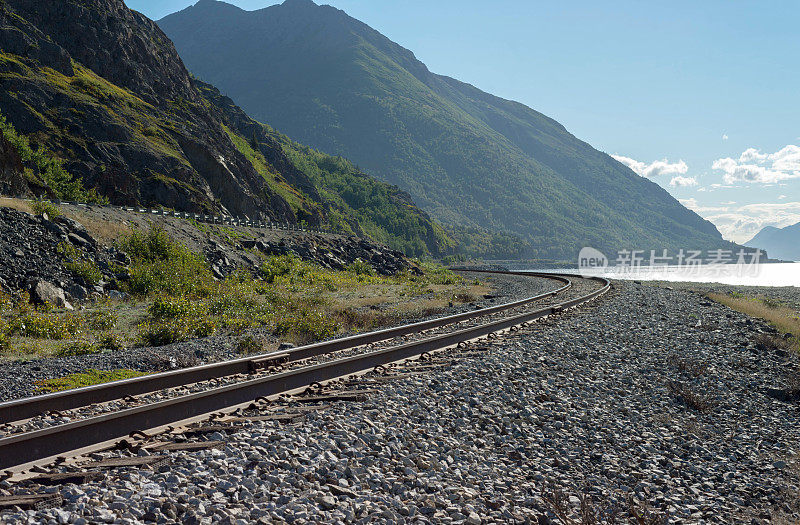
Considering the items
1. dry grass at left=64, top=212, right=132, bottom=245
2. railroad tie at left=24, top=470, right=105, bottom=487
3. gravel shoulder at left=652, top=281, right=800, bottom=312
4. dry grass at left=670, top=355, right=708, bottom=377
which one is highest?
dry grass at left=64, top=212, right=132, bottom=245

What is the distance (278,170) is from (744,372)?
119m

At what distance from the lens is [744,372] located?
12617 mm

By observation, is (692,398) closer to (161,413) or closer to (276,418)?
(276,418)

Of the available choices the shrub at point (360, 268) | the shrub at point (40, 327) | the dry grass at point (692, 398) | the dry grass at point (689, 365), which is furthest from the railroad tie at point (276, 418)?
the shrub at point (360, 268)

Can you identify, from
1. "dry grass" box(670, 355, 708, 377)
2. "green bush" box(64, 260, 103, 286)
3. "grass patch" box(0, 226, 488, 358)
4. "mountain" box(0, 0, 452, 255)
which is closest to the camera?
"dry grass" box(670, 355, 708, 377)

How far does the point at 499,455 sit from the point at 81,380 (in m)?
7.44

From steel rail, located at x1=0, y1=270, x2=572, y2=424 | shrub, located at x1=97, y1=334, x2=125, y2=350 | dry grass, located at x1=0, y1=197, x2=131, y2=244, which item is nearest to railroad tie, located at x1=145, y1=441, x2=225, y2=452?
steel rail, located at x1=0, y1=270, x2=572, y2=424

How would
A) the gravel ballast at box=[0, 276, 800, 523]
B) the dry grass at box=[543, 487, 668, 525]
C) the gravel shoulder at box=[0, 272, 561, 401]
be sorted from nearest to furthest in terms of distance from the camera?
the gravel ballast at box=[0, 276, 800, 523] < the dry grass at box=[543, 487, 668, 525] < the gravel shoulder at box=[0, 272, 561, 401]

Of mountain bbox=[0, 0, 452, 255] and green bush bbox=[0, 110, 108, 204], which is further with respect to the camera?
mountain bbox=[0, 0, 452, 255]

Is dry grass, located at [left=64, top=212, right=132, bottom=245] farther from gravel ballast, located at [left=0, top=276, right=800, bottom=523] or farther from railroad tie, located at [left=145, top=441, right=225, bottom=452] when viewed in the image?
railroad tie, located at [left=145, top=441, right=225, bottom=452]

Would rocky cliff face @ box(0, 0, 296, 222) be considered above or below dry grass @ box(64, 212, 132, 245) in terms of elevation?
above

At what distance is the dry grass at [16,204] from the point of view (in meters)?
22.2

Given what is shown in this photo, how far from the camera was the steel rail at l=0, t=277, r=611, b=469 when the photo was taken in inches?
183

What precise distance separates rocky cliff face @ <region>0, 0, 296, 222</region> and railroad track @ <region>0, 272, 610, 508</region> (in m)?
45.4
